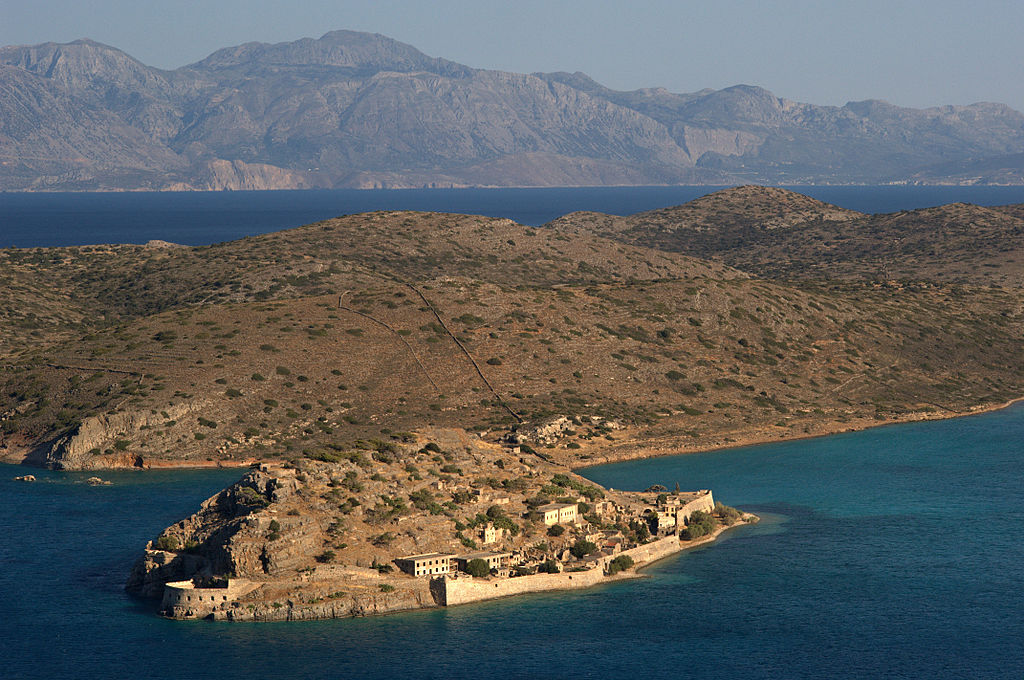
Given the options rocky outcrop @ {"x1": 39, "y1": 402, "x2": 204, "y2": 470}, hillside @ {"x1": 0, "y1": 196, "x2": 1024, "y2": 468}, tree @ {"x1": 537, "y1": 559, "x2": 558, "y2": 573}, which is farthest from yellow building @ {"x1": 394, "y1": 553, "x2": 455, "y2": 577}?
rocky outcrop @ {"x1": 39, "y1": 402, "x2": 204, "y2": 470}

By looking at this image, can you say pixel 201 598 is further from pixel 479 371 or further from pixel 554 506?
pixel 479 371

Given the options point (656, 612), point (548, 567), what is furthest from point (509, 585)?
point (656, 612)

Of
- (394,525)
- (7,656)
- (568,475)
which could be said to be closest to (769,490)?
(568,475)

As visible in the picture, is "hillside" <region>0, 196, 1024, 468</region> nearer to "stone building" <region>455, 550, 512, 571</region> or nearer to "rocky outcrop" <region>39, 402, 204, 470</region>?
"rocky outcrop" <region>39, 402, 204, 470</region>

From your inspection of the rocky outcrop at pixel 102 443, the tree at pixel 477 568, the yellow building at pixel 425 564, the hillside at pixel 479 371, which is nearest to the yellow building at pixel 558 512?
the tree at pixel 477 568

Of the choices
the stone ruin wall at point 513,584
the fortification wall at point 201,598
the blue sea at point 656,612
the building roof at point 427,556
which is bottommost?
the blue sea at point 656,612

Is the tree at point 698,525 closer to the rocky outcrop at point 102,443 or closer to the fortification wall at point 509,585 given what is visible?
the fortification wall at point 509,585
